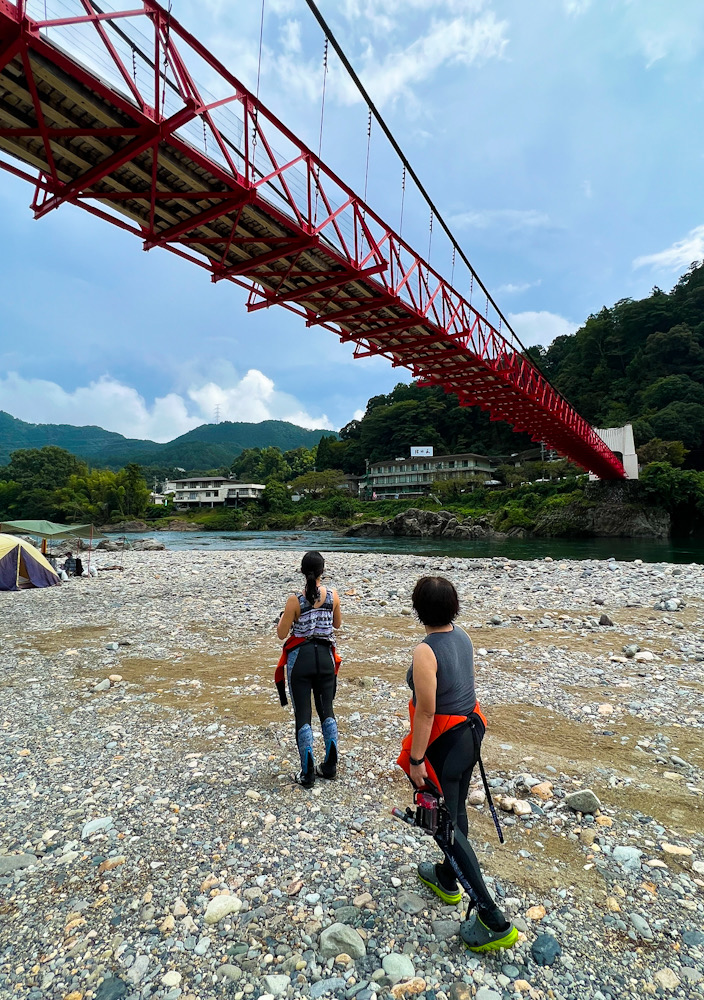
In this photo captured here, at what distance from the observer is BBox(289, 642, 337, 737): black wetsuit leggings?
156 inches

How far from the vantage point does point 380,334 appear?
1978 cm

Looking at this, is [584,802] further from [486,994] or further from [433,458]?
[433,458]

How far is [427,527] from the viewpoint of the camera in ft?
192

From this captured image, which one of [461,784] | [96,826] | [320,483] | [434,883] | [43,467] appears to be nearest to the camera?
[461,784]

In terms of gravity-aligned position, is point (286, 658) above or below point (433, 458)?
below

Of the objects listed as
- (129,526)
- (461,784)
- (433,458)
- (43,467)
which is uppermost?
(433,458)

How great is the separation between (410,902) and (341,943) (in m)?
0.49

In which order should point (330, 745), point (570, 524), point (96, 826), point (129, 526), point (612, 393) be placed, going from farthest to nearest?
point (129, 526) < point (612, 393) < point (570, 524) < point (330, 745) < point (96, 826)

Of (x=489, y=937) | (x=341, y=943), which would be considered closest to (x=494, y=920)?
(x=489, y=937)

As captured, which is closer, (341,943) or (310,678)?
(341,943)

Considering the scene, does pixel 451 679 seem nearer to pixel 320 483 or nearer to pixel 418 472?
pixel 418 472

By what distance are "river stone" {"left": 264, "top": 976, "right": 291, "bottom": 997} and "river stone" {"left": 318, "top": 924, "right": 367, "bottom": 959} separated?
24cm

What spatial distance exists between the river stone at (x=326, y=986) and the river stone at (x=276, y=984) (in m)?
0.13

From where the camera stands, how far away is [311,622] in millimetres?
4004
